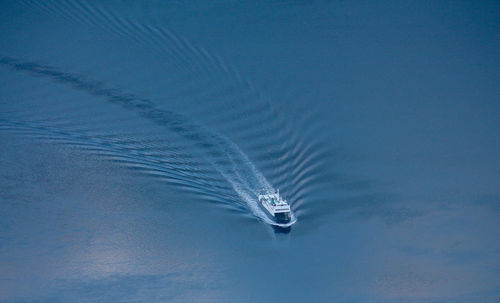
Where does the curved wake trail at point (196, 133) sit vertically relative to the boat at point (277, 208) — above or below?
above

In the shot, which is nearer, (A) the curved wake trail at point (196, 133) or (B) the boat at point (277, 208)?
(B) the boat at point (277, 208)

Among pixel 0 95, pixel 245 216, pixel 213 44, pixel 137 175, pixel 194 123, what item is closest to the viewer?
pixel 245 216

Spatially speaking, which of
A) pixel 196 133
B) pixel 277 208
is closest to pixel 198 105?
pixel 196 133

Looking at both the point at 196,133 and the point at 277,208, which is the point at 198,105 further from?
the point at 277,208

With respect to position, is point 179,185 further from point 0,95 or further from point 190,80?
point 0,95

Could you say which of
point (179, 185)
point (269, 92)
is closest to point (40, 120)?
point (179, 185)
